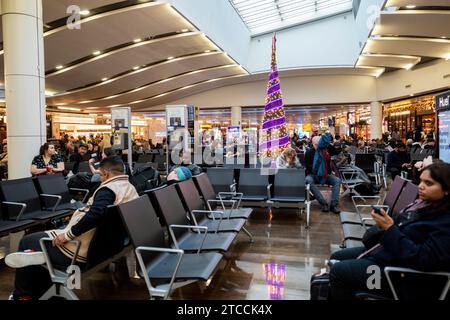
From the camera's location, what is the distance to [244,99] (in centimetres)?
2423

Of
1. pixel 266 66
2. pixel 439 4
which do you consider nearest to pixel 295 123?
pixel 266 66

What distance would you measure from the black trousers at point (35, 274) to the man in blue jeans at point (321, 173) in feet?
16.4

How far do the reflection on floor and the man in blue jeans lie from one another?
3.95 feet

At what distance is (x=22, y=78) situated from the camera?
6.01m

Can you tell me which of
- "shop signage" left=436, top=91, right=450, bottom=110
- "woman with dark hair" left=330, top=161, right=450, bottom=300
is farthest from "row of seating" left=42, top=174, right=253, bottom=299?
"shop signage" left=436, top=91, right=450, bottom=110

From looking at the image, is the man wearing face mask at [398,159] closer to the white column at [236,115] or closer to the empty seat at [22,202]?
the empty seat at [22,202]

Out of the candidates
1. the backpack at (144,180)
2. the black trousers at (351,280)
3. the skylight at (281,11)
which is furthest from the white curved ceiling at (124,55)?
the black trousers at (351,280)

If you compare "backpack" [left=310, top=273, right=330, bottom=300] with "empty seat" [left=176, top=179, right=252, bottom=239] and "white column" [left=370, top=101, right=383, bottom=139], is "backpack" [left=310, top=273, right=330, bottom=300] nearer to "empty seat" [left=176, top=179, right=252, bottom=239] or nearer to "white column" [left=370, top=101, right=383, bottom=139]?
"empty seat" [left=176, top=179, right=252, bottom=239]

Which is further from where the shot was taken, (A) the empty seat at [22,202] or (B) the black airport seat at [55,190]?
(B) the black airport seat at [55,190]

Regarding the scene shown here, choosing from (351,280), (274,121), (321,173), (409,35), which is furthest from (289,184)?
(409,35)

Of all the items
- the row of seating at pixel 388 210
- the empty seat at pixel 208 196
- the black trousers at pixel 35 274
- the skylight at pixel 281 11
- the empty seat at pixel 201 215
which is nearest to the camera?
the black trousers at pixel 35 274

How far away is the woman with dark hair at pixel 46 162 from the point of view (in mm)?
6020
